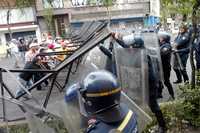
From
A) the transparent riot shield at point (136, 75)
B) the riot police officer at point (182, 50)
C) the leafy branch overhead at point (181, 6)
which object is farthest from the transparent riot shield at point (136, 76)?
the riot police officer at point (182, 50)

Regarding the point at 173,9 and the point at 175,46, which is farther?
the point at 175,46

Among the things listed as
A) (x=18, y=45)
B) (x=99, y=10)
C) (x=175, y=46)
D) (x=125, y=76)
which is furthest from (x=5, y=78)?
(x=99, y=10)

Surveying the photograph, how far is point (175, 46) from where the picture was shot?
29.0 feet

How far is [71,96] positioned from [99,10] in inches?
1514

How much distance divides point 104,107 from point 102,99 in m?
0.05

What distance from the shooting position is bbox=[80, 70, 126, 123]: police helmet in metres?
2.26

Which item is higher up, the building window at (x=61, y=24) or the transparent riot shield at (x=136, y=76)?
the transparent riot shield at (x=136, y=76)

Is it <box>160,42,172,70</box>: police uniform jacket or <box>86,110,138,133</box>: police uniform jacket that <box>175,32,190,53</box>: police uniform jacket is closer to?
<box>160,42,172,70</box>: police uniform jacket

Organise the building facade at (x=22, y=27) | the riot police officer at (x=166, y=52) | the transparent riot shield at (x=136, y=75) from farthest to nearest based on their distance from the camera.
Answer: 1. the building facade at (x=22, y=27)
2. the riot police officer at (x=166, y=52)
3. the transparent riot shield at (x=136, y=75)

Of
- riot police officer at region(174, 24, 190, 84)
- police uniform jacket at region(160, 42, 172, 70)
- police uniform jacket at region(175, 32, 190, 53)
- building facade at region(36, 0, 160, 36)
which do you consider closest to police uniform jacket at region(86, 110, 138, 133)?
police uniform jacket at region(160, 42, 172, 70)

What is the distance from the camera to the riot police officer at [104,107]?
2.23 metres

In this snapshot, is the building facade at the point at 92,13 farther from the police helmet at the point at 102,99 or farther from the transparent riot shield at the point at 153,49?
the police helmet at the point at 102,99

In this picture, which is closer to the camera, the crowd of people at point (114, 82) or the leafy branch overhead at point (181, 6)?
the crowd of people at point (114, 82)

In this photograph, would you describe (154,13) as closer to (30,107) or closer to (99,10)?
→ (99,10)
